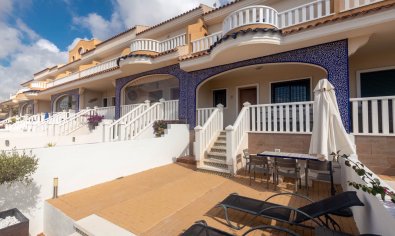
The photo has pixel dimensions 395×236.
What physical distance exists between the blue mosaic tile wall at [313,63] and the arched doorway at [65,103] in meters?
16.3

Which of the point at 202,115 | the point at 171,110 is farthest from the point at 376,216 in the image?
the point at 171,110

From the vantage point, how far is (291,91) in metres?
10.1

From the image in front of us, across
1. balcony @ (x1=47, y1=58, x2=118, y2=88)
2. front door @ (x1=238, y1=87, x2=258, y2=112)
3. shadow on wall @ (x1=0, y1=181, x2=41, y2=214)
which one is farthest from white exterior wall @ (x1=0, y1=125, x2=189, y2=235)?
balcony @ (x1=47, y1=58, x2=118, y2=88)

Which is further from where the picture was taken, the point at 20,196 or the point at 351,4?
the point at 351,4

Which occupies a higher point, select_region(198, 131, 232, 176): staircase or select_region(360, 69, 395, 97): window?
select_region(360, 69, 395, 97): window

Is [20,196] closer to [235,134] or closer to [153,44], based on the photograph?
[235,134]

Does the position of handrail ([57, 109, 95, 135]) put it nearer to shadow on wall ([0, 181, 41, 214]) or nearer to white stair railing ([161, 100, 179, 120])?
white stair railing ([161, 100, 179, 120])

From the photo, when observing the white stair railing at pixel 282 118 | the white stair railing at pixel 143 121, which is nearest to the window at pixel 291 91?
the white stair railing at pixel 282 118

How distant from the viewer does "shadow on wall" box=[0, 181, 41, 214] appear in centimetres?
481

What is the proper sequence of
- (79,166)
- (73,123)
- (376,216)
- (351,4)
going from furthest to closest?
(73,123) → (351,4) → (79,166) → (376,216)

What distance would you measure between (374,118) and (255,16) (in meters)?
5.30

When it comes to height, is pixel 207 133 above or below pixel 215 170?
above

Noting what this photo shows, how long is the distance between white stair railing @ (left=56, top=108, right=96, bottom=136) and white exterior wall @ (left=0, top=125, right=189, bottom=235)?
6977 millimetres

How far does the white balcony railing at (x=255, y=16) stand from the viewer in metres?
7.40
